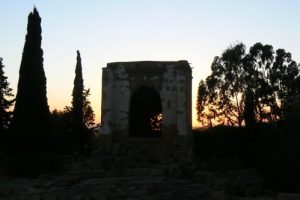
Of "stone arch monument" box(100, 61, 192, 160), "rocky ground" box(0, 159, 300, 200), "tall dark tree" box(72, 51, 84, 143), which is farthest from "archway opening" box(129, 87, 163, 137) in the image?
"tall dark tree" box(72, 51, 84, 143)

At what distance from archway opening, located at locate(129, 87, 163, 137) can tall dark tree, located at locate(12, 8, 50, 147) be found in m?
4.44

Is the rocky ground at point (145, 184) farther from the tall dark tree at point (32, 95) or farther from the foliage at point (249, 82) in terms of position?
the foliage at point (249, 82)

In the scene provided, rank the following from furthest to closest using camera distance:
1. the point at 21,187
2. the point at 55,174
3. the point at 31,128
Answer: the point at 31,128, the point at 55,174, the point at 21,187

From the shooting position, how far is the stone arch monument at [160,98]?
23.1 meters

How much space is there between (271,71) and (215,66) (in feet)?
14.7

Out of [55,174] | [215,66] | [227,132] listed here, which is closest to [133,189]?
[55,174]

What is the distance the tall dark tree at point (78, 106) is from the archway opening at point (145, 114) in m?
Answer: 6.77

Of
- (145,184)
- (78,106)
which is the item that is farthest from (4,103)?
(145,184)

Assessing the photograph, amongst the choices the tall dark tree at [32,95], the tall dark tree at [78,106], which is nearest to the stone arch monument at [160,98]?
the tall dark tree at [32,95]

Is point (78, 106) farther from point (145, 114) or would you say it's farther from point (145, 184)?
point (145, 184)

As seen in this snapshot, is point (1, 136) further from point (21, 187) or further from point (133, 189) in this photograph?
point (133, 189)

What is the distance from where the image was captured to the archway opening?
84.2 feet

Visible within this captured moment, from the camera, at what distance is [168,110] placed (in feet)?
76.9

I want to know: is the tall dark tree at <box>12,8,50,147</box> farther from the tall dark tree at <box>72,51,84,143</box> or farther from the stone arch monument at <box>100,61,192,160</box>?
the tall dark tree at <box>72,51,84,143</box>
